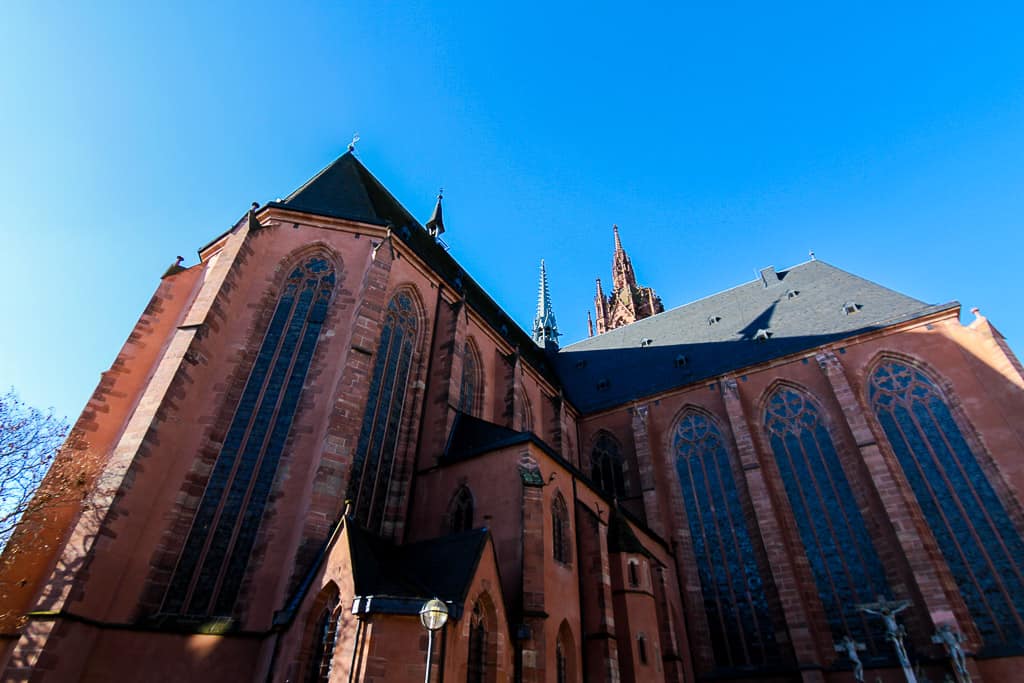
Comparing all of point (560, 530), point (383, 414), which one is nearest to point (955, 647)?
point (560, 530)

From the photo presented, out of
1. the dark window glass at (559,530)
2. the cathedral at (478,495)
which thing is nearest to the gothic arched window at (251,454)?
the cathedral at (478,495)

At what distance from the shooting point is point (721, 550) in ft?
56.9

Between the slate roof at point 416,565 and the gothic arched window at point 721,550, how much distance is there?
10875mm

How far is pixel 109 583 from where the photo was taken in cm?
835

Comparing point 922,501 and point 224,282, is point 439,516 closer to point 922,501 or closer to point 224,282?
point 224,282

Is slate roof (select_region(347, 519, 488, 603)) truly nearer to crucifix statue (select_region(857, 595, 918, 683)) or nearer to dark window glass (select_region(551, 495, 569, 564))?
dark window glass (select_region(551, 495, 569, 564))

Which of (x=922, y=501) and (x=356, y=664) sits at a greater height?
(x=922, y=501)

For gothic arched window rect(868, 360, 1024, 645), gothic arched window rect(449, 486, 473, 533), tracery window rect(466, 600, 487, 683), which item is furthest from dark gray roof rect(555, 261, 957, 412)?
tracery window rect(466, 600, 487, 683)

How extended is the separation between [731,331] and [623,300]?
48.1 ft

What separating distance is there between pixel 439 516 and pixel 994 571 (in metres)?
13.9

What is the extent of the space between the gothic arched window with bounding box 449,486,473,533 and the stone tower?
24588mm

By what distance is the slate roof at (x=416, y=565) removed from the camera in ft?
26.2

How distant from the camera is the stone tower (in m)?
36.0

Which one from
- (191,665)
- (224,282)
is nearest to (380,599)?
(191,665)
